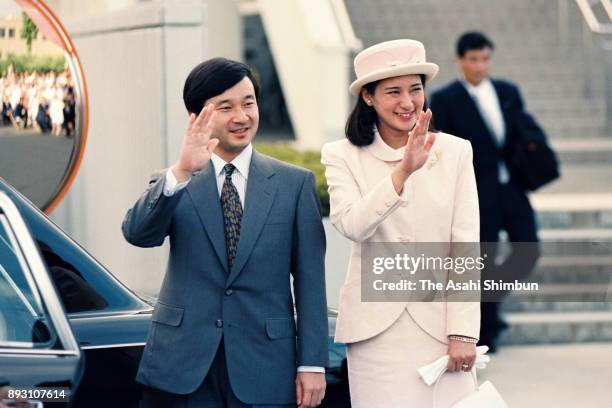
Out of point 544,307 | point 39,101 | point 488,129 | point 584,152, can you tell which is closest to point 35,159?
point 39,101

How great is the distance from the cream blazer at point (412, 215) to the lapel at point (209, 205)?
1.29 ft

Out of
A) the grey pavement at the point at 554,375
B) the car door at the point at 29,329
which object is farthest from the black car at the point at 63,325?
the grey pavement at the point at 554,375

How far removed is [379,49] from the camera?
4.16 metres

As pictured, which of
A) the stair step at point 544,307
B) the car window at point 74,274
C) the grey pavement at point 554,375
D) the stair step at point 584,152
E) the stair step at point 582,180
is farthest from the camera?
the stair step at point 584,152

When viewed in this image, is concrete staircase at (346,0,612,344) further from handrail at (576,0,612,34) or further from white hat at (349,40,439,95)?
white hat at (349,40,439,95)

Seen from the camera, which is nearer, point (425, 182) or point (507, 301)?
point (425, 182)

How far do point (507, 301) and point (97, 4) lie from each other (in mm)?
4125

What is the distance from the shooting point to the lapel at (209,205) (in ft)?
12.8

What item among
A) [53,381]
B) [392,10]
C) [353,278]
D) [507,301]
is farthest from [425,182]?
[392,10]

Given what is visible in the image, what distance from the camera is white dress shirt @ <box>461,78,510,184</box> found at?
317 inches

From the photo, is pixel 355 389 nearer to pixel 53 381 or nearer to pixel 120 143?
pixel 53 381

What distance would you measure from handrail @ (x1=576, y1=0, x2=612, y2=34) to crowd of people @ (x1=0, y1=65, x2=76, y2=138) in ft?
24.4

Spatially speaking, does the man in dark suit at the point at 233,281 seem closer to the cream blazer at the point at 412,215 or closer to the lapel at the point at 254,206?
the lapel at the point at 254,206

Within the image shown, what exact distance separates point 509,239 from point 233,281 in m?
4.73
